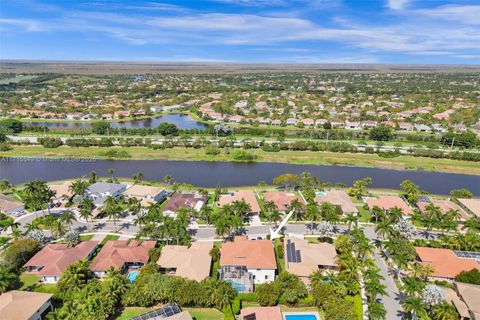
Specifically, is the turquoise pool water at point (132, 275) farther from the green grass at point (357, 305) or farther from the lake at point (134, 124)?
the lake at point (134, 124)

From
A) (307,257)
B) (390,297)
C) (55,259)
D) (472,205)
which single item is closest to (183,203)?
(55,259)

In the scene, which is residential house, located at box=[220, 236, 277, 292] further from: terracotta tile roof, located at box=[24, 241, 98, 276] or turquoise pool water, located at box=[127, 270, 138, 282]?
terracotta tile roof, located at box=[24, 241, 98, 276]

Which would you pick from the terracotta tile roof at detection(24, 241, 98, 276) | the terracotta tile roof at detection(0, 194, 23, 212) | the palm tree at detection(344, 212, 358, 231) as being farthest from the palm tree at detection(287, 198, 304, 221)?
the terracotta tile roof at detection(0, 194, 23, 212)

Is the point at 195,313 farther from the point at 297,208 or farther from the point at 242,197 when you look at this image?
the point at 242,197

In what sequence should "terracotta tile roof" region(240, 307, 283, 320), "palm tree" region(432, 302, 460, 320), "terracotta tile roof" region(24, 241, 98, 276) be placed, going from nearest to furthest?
"palm tree" region(432, 302, 460, 320) < "terracotta tile roof" region(240, 307, 283, 320) < "terracotta tile roof" region(24, 241, 98, 276)

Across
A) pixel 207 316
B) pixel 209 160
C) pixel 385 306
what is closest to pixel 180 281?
pixel 207 316

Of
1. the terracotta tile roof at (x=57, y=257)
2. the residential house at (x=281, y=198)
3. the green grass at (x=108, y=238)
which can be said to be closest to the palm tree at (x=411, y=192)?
the residential house at (x=281, y=198)
